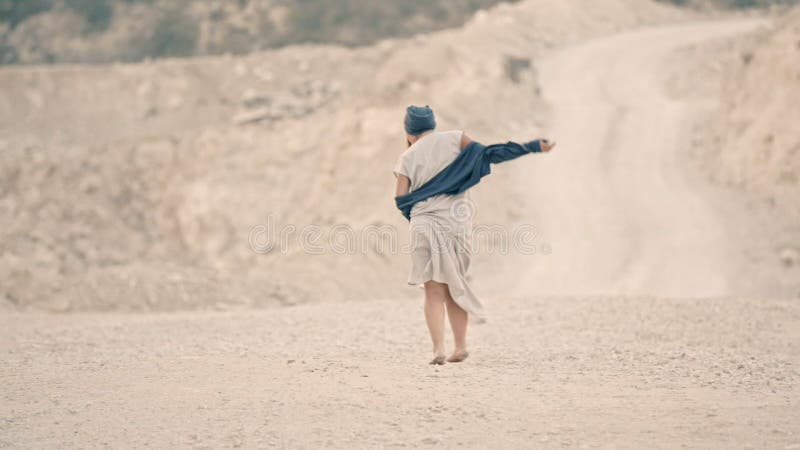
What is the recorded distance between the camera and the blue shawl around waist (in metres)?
7.25

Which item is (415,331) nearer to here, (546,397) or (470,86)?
(546,397)

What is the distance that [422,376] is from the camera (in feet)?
22.7

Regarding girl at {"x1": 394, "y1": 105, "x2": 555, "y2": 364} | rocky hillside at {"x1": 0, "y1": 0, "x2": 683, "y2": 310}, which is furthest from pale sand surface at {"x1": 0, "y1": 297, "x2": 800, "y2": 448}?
rocky hillside at {"x1": 0, "y1": 0, "x2": 683, "y2": 310}

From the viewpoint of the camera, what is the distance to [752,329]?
34.1 feet

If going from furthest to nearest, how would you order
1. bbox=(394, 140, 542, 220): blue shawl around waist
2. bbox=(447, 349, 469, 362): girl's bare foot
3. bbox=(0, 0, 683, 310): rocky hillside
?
bbox=(0, 0, 683, 310): rocky hillside
bbox=(447, 349, 469, 362): girl's bare foot
bbox=(394, 140, 542, 220): blue shawl around waist

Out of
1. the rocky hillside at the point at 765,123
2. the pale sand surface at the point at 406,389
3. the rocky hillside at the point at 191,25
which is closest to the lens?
the pale sand surface at the point at 406,389

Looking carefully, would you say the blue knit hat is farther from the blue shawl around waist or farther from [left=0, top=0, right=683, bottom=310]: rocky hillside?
[left=0, top=0, right=683, bottom=310]: rocky hillside

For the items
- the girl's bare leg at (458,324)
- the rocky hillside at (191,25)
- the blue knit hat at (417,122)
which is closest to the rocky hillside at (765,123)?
the girl's bare leg at (458,324)

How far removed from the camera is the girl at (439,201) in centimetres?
728

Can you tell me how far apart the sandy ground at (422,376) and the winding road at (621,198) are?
6.0 inches

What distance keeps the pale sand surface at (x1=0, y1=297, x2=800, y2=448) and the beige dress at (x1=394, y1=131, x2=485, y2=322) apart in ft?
1.99

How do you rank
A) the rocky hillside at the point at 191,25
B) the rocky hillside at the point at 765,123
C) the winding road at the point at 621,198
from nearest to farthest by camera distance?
the winding road at the point at 621,198, the rocky hillside at the point at 765,123, the rocky hillside at the point at 191,25

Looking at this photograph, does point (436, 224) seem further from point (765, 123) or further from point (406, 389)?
point (765, 123)

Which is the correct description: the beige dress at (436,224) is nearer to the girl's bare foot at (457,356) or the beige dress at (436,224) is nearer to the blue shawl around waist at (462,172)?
the blue shawl around waist at (462,172)
